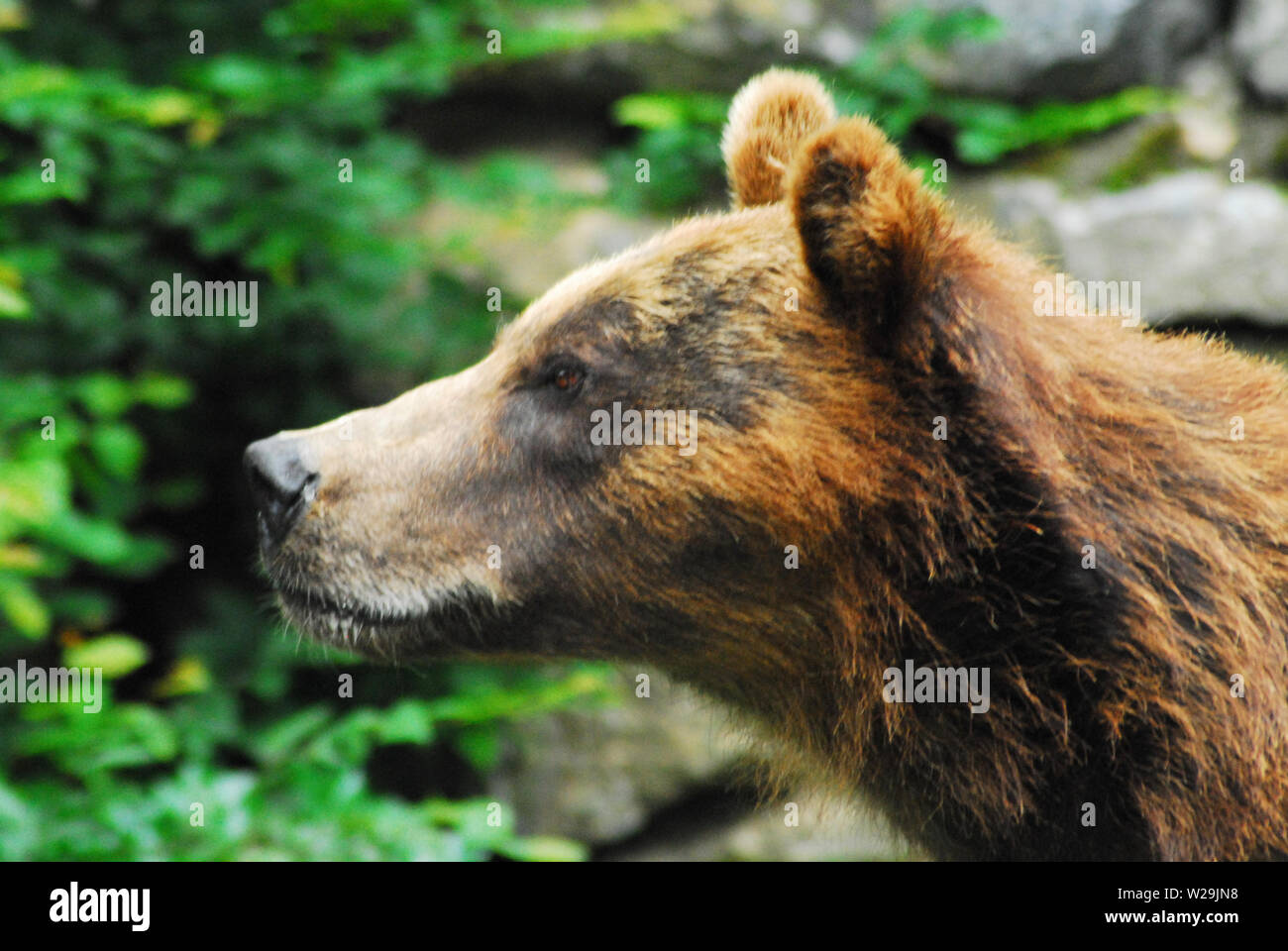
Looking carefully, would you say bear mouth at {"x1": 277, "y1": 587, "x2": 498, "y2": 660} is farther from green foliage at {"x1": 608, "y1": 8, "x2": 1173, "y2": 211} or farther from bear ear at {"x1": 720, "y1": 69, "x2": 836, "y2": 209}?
green foliage at {"x1": 608, "y1": 8, "x2": 1173, "y2": 211}

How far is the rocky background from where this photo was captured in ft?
19.6

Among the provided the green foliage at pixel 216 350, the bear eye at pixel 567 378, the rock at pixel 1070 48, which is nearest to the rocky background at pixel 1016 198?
the rock at pixel 1070 48

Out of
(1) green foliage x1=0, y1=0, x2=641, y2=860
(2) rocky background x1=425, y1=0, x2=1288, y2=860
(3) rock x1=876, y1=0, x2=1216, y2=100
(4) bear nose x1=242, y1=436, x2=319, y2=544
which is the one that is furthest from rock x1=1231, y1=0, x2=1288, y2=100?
(4) bear nose x1=242, y1=436, x2=319, y2=544

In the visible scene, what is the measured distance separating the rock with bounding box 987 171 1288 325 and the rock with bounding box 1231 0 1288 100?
651mm

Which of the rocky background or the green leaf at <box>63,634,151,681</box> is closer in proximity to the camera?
the green leaf at <box>63,634,151,681</box>

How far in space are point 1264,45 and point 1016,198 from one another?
146 centimetres

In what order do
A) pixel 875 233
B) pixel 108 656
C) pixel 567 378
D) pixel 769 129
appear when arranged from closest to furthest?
pixel 875 233
pixel 567 378
pixel 769 129
pixel 108 656

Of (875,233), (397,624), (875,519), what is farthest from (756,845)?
(875,233)

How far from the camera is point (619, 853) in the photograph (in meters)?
6.32

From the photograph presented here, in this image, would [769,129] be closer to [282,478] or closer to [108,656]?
[282,478]

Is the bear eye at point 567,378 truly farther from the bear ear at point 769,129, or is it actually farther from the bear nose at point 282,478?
the bear ear at point 769,129

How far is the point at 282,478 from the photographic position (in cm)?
322

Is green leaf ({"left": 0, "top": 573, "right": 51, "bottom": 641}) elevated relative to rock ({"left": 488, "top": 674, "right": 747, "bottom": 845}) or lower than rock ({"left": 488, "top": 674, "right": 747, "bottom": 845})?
elevated

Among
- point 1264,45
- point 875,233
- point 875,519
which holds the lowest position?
point 875,519
